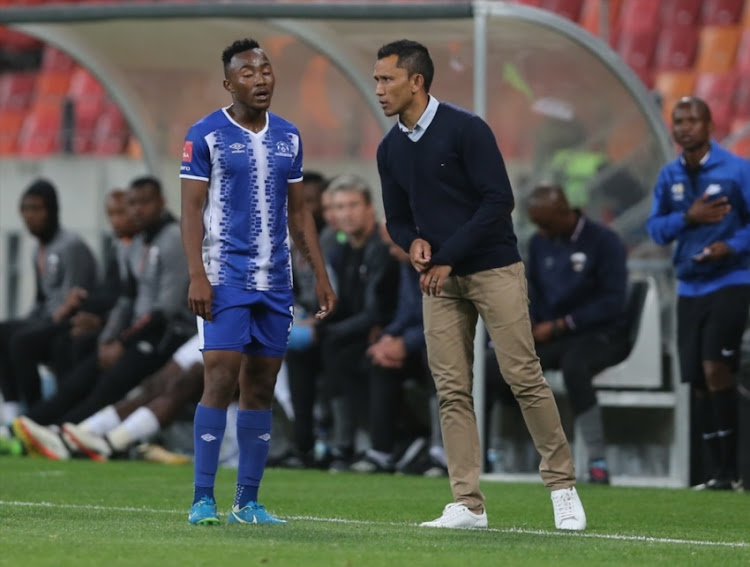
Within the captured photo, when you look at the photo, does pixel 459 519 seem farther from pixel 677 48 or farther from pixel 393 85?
pixel 677 48

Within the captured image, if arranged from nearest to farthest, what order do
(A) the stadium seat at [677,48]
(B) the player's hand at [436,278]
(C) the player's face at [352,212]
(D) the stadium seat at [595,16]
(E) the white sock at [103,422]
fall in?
(B) the player's hand at [436,278] < (C) the player's face at [352,212] < (E) the white sock at [103,422] < (A) the stadium seat at [677,48] < (D) the stadium seat at [595,16]

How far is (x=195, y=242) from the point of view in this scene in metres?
6.60

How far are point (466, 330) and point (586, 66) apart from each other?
4.69 m

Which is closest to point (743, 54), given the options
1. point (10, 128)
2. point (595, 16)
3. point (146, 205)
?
point (595, 16)

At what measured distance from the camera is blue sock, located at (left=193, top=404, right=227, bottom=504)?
6645 mm

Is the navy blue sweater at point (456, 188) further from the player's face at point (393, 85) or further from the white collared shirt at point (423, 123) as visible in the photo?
the player's face at point (393, 85)

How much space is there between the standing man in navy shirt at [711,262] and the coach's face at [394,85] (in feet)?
10.2

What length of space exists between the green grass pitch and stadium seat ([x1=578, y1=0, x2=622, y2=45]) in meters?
10.7

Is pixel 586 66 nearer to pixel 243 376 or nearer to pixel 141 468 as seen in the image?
pixel 141 468

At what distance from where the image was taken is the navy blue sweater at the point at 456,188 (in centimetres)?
685

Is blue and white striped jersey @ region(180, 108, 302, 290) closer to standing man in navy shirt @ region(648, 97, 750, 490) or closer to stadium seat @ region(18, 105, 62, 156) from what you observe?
standing man in navy shirt @ region(648, 97, 750, 490)

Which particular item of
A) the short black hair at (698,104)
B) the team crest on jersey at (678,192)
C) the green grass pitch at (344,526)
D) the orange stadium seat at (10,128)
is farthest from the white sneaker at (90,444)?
the orange stadium seat at (10,128)

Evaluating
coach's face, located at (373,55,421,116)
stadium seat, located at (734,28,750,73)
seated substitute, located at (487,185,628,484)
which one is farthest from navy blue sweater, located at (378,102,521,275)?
stadium seat, located at (734,28,750,73)

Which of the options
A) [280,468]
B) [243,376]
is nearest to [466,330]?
[243,376]
